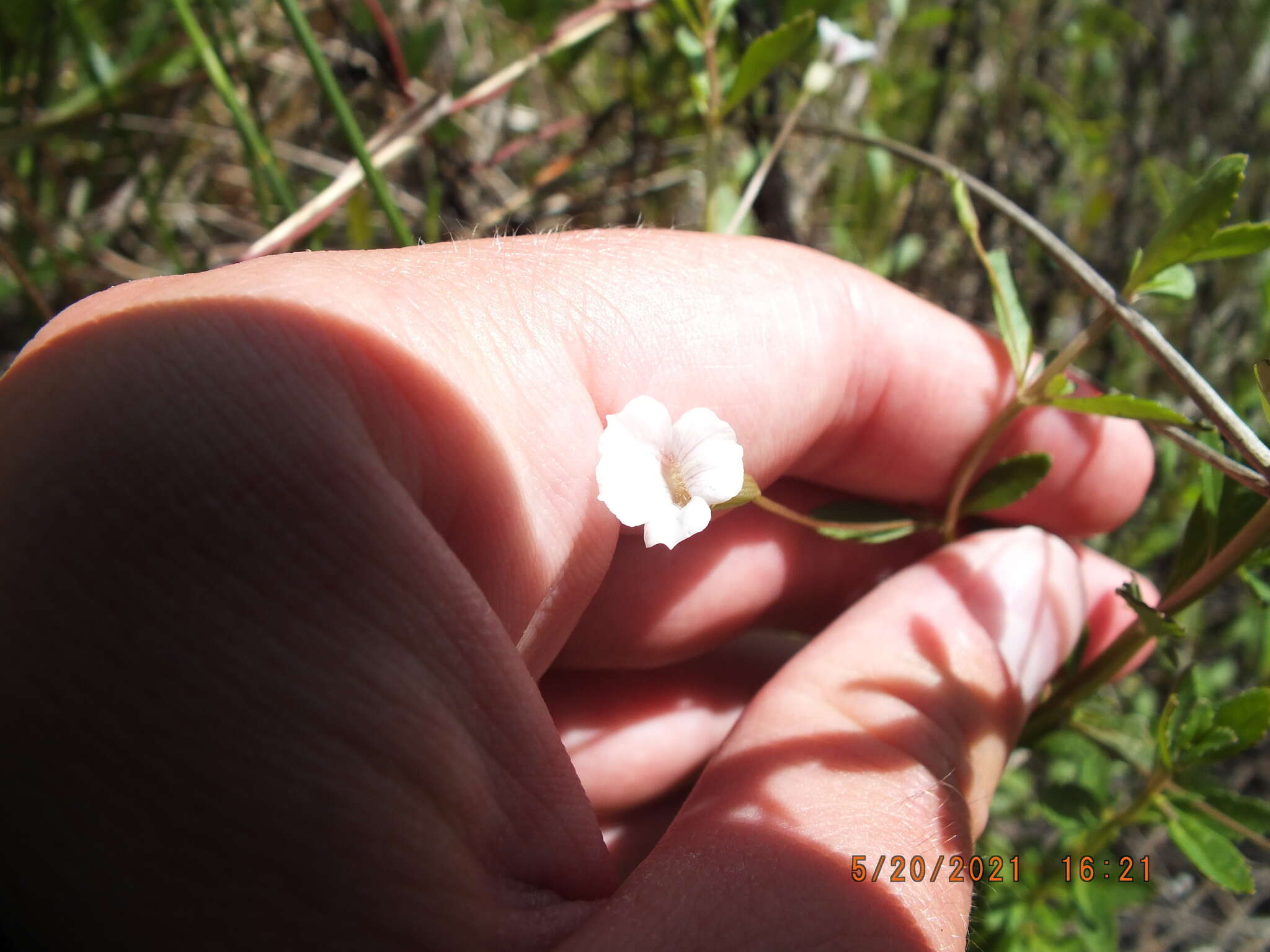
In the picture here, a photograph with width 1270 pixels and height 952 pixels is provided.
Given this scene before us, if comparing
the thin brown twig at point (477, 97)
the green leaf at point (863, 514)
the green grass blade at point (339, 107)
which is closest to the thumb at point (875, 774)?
the green leaf at point (863, 514)

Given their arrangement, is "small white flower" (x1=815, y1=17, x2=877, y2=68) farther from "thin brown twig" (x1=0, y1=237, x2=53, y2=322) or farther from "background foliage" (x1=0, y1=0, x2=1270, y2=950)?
"thin brown twig" (x1=0, y1=237, x2=53, y2=322)

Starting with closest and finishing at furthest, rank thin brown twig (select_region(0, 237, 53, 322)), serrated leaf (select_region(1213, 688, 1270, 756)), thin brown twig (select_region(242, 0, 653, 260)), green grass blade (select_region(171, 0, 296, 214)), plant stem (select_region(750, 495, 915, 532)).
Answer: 1. serrated leaf (select_region(1213, 688, 1270, 756))
2. plant stem (select_region(750, 495, 915, 532))
3. green grass blade (select_region(171, 0, 296, 214))
4. thin brown twig (select_region(0, 237, 53, 322))
5. thin brown twig (select_region(242, 0, 653, 260))

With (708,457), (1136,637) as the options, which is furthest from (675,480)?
(1136,637)

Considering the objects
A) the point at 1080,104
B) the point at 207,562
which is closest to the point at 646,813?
the point at 207,562

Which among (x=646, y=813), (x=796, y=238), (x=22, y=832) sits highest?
(x=796, y=238)

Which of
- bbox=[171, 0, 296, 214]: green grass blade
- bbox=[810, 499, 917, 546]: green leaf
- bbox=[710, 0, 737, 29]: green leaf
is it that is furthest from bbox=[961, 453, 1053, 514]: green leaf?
bbox=[171, 0, 296, 214]: green grass blade

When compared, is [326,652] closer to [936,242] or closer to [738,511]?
[738,511]

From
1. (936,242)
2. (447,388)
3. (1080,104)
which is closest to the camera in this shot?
(447,388)
